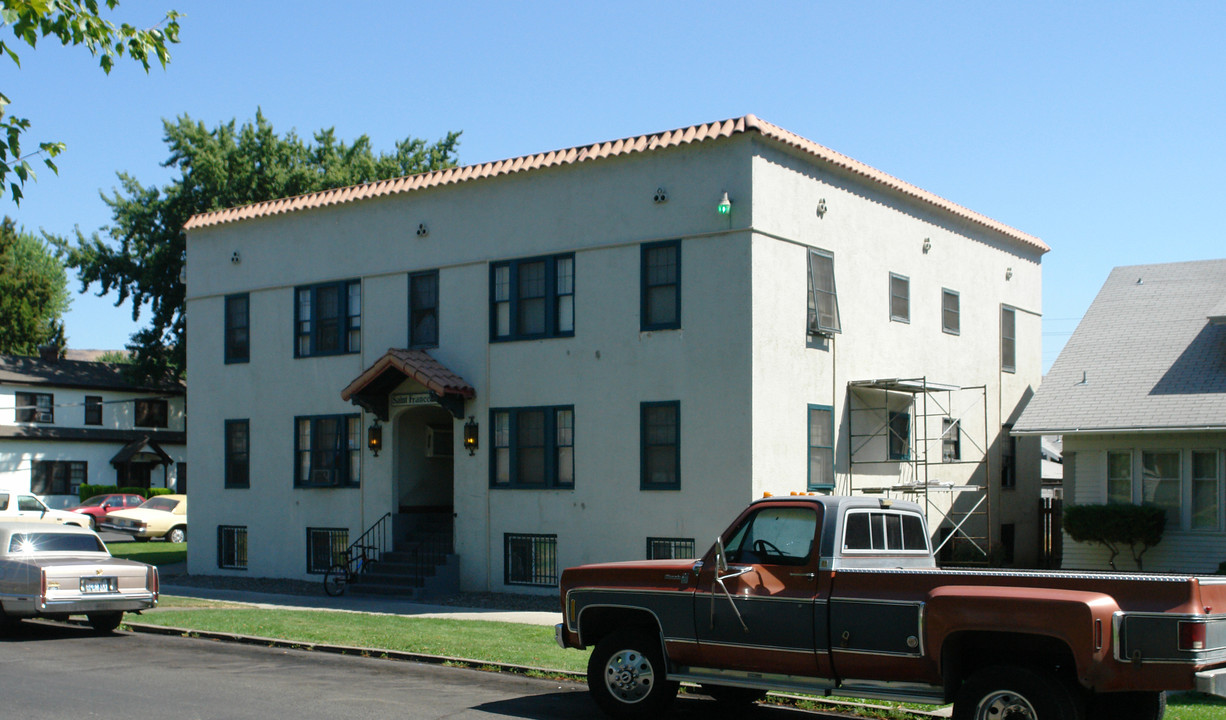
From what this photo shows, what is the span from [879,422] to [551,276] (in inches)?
266

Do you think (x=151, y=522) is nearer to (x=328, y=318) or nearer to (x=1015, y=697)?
(x=328, y=318)

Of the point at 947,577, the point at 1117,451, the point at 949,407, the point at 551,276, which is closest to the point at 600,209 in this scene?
the point at 551,276

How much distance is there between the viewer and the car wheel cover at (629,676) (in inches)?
414

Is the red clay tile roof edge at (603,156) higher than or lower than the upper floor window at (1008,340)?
higher

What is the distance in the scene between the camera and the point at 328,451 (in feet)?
81.8

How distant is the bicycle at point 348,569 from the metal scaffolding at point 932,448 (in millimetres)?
9353

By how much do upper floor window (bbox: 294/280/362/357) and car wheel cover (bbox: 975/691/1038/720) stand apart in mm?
18021

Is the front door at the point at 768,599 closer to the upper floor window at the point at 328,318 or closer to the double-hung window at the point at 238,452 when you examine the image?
the upper floor window at the point at 328,318

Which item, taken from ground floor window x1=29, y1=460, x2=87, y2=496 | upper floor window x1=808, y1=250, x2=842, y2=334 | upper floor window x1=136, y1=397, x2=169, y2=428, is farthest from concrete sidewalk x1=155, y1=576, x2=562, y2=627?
upper floor window x1=136, y1=397, x2=169, y2=428

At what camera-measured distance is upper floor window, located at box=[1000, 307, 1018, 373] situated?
27391 mm

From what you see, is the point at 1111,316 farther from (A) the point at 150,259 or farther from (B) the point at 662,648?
(A) the point at 150,259

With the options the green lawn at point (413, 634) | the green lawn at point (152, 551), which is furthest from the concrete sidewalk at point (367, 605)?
the green lawn at point (152, 551)

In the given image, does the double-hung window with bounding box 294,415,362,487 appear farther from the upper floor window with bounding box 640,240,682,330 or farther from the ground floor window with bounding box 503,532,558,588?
the upper floor window with bounding box 640,240,682,330

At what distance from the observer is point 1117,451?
22.1 meters
